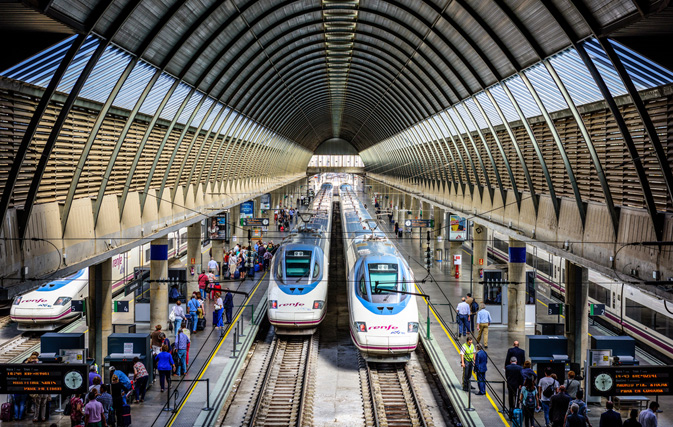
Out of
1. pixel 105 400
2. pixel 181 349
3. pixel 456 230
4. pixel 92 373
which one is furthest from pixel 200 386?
pixel 456 230

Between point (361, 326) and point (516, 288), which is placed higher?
point (516, 288)

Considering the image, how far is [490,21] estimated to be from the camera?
61.3 ft

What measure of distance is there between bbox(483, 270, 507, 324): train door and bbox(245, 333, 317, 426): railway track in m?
6.60

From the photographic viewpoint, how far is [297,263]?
22766 millimetres

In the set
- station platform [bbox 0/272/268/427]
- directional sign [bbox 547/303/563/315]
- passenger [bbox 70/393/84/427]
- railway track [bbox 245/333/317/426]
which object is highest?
directional sign [bbox 547/303/563/315]

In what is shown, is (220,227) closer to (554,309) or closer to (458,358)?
(458,358)

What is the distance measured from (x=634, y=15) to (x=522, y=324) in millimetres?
15934

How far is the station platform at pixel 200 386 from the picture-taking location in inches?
579

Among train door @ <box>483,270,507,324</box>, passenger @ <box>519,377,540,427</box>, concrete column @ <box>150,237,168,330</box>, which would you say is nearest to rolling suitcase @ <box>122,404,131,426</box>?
passenger @ <box>519,377,540,427</box>

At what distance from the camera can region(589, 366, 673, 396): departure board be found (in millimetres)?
12188

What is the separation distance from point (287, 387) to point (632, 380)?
9621mm

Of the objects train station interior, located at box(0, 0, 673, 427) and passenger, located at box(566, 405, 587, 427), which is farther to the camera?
train station interior, located at box(0, 0, 673, 427)

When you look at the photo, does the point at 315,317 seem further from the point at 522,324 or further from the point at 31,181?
the point at 31,181

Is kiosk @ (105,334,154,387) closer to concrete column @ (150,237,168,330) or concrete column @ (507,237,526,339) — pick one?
concrete column @ (150,237,168,330)
